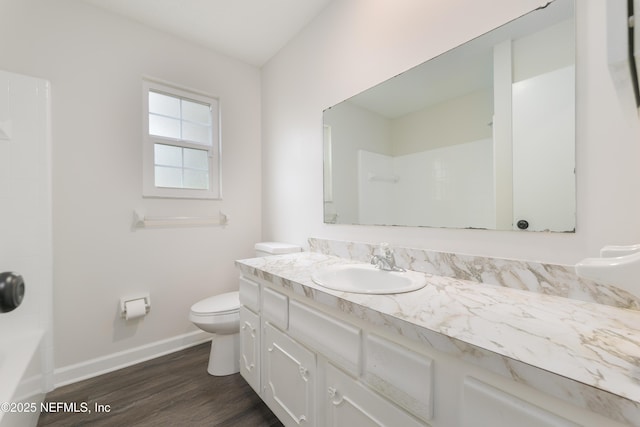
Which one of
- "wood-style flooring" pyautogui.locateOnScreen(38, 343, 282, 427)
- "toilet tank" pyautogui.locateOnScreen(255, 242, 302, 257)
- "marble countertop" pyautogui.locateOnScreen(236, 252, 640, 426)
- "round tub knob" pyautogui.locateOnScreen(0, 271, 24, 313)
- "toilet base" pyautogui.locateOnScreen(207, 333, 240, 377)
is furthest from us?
"toilet tank" pyautogui.locateOnScreen(255, 242, 302, 257)

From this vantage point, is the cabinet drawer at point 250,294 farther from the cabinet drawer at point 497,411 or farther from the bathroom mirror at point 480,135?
the cabinet drawer at point 497,411

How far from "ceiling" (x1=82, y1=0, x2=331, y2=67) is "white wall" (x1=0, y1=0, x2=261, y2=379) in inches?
3.8

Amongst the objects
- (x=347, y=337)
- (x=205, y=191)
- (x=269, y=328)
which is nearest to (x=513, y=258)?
(x=347, y=337)

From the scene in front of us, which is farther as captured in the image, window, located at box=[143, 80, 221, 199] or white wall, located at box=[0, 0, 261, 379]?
window, located at box=[143, 80, 221, 199]

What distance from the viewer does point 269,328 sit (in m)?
1.29

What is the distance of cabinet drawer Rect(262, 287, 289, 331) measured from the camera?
1174 mm

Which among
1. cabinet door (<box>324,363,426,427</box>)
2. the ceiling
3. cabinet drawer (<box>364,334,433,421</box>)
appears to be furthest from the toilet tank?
the ceiling

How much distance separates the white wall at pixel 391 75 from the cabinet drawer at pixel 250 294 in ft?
2.11

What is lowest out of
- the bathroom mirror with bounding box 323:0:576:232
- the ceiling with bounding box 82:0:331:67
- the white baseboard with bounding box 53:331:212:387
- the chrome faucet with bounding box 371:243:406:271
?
the white baseboard with bounding box 53:331:212:387

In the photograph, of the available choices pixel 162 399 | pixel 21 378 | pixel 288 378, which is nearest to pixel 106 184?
pixel 21 378

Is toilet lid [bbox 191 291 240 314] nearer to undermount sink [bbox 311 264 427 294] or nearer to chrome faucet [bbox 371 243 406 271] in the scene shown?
undermount sink [bbox 311 264 427 294]

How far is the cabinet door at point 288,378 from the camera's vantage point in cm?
105

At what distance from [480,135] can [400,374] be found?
3.20 ft

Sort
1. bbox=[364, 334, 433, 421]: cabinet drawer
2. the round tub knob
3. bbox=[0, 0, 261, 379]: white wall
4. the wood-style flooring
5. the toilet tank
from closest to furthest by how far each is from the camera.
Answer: bbox=[364, 334, 433, 421]: cabinet drawer
the round tub knob
the wood-style flooring
bbox=[0, 0, 261, 379]: white wall
the toilet tank
